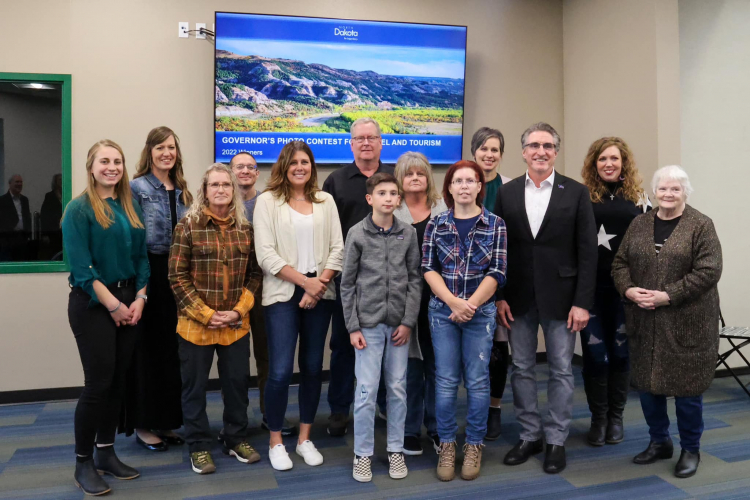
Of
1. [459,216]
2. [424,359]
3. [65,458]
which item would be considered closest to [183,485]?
[65,458]

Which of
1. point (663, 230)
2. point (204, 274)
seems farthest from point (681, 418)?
point (204, 274)

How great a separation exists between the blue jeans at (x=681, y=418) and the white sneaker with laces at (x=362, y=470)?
136 centimetres

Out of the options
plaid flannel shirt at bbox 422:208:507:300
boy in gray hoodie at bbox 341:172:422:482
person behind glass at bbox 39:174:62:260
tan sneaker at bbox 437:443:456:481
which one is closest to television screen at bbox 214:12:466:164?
person behind glass at bbox 39:174:62:260

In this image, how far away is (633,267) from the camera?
279cm

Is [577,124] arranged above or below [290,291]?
above

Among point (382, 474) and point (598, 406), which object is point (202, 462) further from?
point (598, 406)

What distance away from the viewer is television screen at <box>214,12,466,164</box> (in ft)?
13.5

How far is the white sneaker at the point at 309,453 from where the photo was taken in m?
2.86

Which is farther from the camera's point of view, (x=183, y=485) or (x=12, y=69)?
(x=12, y=69)

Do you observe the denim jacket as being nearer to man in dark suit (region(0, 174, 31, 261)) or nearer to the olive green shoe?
the olive green shoe

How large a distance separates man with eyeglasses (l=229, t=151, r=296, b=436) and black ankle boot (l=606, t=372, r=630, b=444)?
173 centimetres

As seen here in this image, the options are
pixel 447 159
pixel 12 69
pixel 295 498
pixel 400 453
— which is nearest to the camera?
pixel 295 498

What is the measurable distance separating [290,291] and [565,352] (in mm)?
1319

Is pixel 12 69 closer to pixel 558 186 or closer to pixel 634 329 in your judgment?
pixel 558 186
